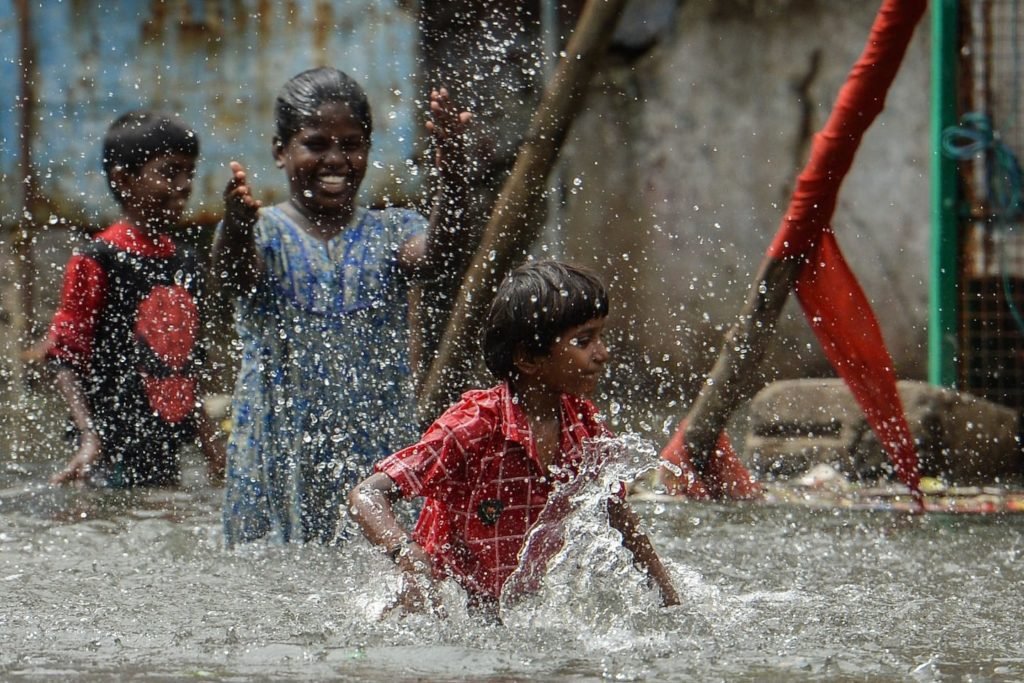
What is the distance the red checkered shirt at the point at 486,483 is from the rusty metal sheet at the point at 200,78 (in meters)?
4.57

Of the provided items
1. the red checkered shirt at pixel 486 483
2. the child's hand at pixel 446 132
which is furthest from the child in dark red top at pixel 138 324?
the red checkered shirt at pixel 486 483

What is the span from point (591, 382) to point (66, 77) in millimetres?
5721

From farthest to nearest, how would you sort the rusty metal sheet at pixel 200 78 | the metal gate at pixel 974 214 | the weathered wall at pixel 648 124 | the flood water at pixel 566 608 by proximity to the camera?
1. the weathered wall at pixel 648 124
2. the rusty metal sheet at pixel 200 78
3. the metal gate at pixel 974 214
4. the flood water at pixel 566 608

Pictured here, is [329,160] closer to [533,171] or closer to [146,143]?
[533,171]

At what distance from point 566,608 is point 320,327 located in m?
1.24

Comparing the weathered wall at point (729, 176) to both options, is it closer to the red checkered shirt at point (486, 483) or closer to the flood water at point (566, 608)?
the flood water at point (566, 608)

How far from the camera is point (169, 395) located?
5488mm

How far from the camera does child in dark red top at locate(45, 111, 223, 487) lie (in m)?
5.34

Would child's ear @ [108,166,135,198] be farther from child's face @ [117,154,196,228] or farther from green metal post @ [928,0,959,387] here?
green metal post @ [928,0,959,387]

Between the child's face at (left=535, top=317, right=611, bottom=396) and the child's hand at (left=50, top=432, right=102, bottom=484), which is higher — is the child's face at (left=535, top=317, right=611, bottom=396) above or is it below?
above

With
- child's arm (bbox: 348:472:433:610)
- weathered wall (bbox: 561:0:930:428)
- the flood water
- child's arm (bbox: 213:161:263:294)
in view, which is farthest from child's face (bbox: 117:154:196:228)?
weathered wall (bbox: 561:0:930:428)

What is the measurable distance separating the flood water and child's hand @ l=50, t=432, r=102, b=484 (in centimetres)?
13

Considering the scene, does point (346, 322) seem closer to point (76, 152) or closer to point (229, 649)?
point (229, 649)

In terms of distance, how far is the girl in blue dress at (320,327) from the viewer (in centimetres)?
426
